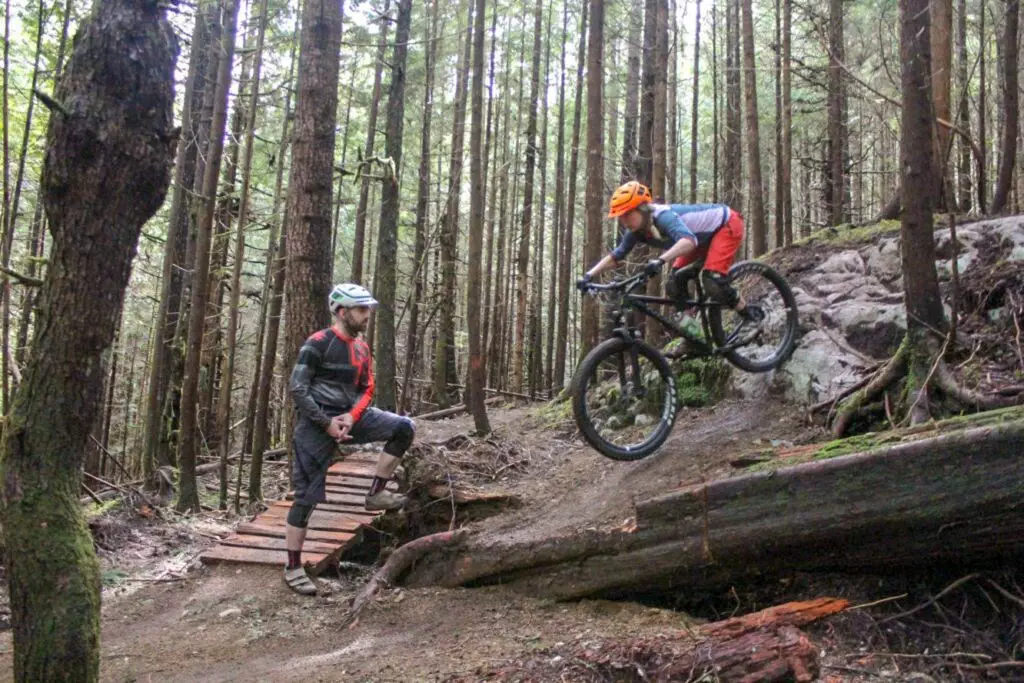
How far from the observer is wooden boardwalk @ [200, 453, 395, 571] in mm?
6684

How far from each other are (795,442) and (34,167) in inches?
592

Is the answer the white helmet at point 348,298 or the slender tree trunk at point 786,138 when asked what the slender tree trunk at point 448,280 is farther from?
the white helmet at point 348,298

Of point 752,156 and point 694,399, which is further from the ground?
point 752,156

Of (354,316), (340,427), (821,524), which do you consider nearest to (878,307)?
(821,524)

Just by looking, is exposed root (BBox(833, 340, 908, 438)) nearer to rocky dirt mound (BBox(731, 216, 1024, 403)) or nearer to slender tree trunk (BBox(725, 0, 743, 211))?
rocky dirt mound (BBox(731, 216, 1024, 403))

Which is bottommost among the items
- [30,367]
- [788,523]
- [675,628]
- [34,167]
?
[675,628]

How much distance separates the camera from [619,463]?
6477mm

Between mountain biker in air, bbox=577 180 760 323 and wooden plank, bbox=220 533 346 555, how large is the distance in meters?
3.46

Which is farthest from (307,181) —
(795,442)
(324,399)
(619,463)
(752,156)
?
(752,156)

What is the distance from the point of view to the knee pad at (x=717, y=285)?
628cm

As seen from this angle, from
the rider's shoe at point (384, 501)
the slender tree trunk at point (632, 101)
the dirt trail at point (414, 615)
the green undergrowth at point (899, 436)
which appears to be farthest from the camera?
the slender tree trunk at point (632, 101)

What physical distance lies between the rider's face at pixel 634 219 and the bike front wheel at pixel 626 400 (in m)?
1.03

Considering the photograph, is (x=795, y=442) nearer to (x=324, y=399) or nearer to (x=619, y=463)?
(x=619, y=463)

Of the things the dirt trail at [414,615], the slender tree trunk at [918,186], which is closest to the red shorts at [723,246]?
the dirt trail at [414,615]
